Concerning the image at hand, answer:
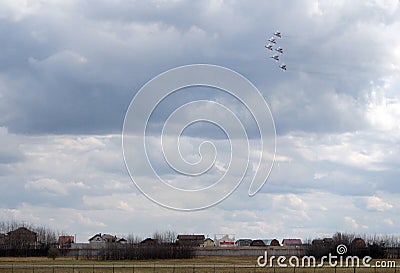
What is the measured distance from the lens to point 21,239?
19000 centimetres

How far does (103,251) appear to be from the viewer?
536ft

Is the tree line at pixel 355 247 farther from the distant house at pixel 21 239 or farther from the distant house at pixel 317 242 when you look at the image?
the distant house at pixel 21 239

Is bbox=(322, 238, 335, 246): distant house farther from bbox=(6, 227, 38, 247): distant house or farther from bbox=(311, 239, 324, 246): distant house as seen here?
bbox=(6, 227, 38, 247): distant house

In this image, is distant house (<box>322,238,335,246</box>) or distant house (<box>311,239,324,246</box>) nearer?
distant house (<box>311,239,324,246</box>)

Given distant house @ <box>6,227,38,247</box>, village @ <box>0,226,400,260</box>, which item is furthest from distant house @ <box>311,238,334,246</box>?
distant house @ <box>6,227,38,247</box>

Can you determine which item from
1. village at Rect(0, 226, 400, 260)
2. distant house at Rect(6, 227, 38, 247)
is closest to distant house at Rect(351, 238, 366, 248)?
village at Rect(0, 226, 400, 260)

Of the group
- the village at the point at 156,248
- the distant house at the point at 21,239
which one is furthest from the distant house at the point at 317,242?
the distant house at the point at 21,239

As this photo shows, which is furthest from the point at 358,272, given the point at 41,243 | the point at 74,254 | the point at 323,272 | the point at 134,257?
the point at 41,243

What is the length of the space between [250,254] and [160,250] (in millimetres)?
24243

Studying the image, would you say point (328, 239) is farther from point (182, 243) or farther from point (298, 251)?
point (182, 243)

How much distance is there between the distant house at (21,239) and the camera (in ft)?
601

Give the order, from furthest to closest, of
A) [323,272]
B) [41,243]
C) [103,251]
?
[41,243]
[103,251]
[323,272]

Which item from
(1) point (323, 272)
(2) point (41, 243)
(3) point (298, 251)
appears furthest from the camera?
(2) point (41, 243)

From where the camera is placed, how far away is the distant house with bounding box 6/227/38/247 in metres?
183
